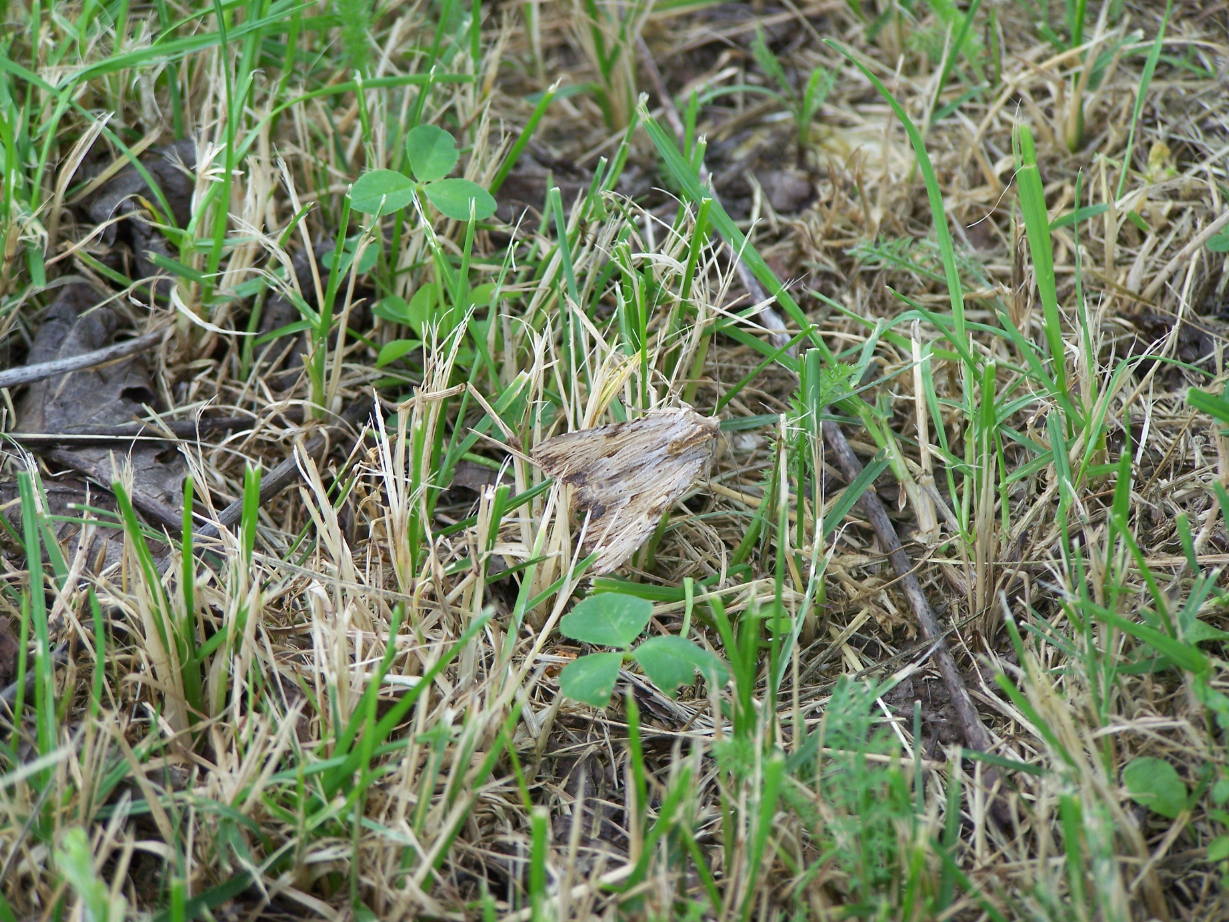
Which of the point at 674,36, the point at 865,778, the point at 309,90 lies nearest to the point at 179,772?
the point at 865,778

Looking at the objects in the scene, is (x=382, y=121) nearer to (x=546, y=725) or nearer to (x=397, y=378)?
(x=397, y=378)

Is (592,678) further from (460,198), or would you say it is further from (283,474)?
(460,198)

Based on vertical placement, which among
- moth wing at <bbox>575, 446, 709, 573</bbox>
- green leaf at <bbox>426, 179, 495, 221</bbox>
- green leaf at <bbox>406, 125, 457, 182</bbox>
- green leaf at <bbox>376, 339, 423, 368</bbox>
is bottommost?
moth wing at <bbox>575, 446, 709, 573</bbox>

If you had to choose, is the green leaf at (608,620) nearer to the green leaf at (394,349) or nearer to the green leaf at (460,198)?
the green leaf at (394,349)

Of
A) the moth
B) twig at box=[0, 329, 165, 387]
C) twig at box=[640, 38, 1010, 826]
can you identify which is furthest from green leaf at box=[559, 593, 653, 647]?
twig at box=[0, 329, 165, 387]

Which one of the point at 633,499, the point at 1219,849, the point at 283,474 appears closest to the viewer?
the point at 1219,849

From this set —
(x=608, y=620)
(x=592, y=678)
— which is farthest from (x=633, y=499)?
(x=592, y=678)

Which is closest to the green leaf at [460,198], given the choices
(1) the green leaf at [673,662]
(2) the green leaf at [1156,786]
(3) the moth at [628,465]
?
(3) the moth at [628,465]

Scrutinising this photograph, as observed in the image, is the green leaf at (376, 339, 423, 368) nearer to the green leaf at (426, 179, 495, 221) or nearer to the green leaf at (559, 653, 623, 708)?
the green leaf at (426, 179, 495, 221)
